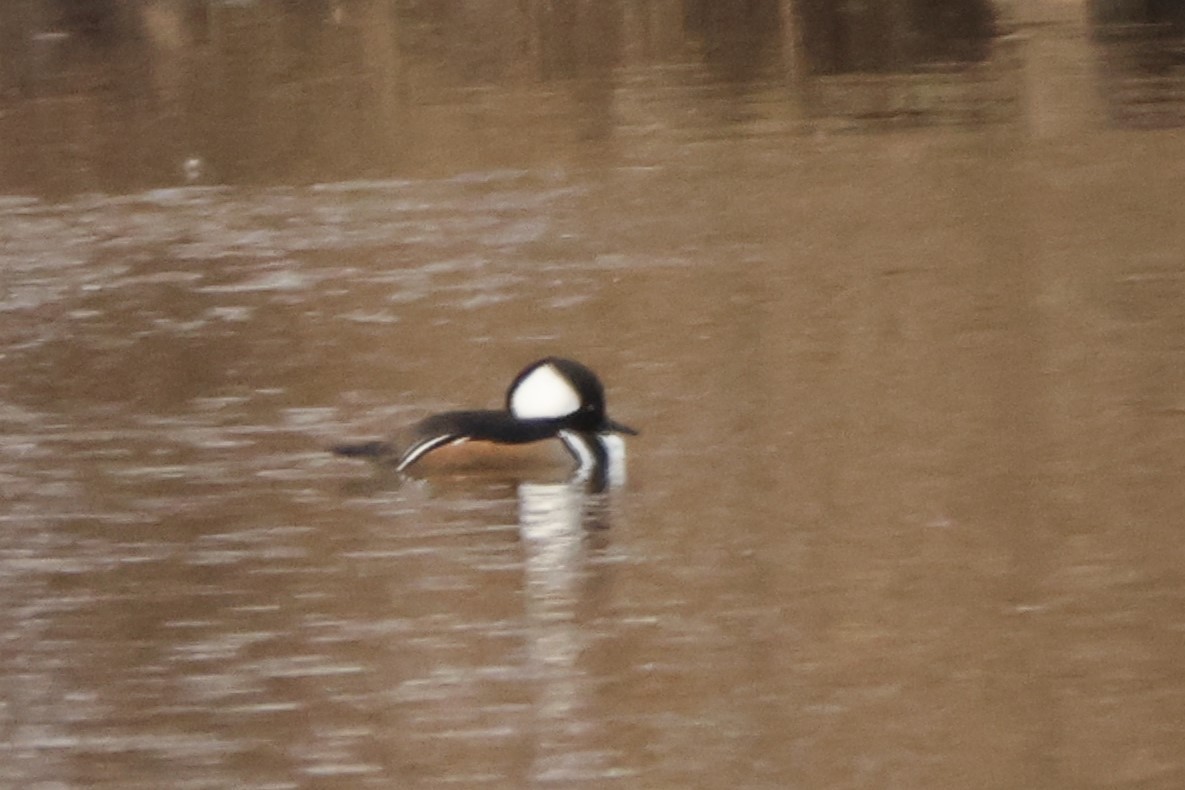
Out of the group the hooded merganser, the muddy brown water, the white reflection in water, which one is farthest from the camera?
the hooded merganser

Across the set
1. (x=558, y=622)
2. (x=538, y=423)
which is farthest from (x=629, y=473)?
(x=558, y=622)

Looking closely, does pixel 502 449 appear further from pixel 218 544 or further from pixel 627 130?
pixel 627 130

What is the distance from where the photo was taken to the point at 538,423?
9.01 meters

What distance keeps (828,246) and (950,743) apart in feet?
22.8

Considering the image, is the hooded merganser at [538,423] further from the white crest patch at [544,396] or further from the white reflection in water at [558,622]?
the white reflection in water at [558,622]

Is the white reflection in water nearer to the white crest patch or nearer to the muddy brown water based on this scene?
the muddy brown water

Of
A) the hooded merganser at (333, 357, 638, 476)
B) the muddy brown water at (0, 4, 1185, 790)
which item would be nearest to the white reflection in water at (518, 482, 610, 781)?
the muddy brown water at (0, 4, 1185, 790)

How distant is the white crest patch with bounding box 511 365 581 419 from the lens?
895 cm

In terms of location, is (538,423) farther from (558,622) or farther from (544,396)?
(558,622)

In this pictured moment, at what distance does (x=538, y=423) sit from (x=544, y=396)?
0.31ft

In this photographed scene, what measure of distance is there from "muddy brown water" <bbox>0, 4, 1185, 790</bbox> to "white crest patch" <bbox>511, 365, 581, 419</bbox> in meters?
0.27

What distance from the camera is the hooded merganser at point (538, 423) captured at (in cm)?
889

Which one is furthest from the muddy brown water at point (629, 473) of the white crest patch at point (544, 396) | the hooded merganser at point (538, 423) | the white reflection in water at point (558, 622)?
the white crest patch at point (544, 396)

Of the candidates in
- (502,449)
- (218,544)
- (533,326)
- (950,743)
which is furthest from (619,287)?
(950,743)
